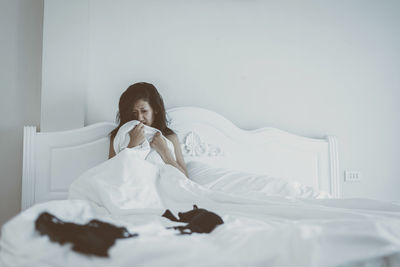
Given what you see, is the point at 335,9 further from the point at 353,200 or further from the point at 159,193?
the point at 159,193

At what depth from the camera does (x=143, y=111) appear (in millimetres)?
2143

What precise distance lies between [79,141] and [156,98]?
1.86ft

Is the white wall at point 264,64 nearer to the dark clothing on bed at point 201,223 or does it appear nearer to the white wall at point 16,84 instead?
the white wall at point 16,84

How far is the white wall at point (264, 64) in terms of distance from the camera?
232 centimetres

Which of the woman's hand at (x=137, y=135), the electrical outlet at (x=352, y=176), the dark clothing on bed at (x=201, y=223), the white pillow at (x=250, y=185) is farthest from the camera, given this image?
the electrical outlet at (x=352, y=176)

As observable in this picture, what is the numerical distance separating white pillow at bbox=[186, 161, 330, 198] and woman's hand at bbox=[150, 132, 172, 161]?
234 millimetres

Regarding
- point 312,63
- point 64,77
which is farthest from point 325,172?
point 64,77

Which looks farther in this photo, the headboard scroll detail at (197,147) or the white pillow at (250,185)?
the headboard scroll detail at (197,147)

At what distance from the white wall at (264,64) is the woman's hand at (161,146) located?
0.40 m

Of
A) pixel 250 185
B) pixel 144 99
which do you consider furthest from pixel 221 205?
pixel 144 99

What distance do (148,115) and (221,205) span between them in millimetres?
979

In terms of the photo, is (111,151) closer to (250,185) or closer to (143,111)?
(143,111)

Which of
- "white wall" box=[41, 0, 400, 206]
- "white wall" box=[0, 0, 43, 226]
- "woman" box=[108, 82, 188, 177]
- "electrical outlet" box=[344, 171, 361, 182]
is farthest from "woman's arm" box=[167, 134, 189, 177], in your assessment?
"electrical outlet" box=[344, 171, 361, 182]

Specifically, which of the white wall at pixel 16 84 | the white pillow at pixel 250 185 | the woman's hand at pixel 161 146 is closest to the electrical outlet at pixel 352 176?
the white pillow at pixel 250 185
